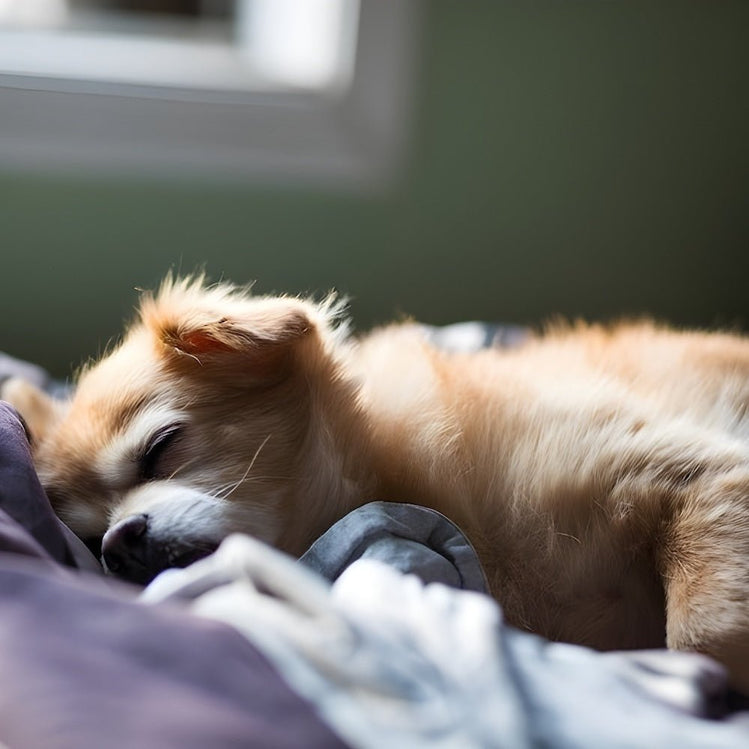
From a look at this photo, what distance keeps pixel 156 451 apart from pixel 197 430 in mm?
51

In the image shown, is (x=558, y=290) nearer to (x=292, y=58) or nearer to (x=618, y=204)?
(x=618, y=204)

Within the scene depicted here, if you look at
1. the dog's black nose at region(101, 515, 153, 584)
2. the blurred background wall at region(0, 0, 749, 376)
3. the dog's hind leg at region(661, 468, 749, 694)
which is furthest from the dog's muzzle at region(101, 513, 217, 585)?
the blurred background wall at region(0, 0, 749, 376)

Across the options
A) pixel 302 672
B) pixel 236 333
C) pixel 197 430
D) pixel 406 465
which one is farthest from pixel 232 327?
pixel 302 672

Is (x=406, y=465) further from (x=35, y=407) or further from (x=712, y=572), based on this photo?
(x=35, y=407)

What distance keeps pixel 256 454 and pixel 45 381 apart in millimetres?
632

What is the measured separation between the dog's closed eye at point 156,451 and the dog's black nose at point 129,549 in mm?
87

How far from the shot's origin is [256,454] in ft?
3.76

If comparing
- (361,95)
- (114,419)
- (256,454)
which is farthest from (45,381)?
(361,95)

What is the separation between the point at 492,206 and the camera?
6.85ft

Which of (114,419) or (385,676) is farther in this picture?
(114,419)

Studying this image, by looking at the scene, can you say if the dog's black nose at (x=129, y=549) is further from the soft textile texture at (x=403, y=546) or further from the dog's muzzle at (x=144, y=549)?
the soft textile texture at (x=403, y=546)

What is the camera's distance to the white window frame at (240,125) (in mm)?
1898

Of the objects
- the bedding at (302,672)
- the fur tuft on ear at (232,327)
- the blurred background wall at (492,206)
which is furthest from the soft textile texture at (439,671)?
the blurred background wall at (492,206)

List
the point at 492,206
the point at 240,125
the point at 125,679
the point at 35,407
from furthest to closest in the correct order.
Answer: the point at 492,206 < the point at 240,125 < the point at 35,407 < the point at 125,679
